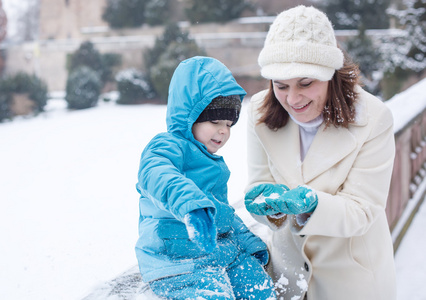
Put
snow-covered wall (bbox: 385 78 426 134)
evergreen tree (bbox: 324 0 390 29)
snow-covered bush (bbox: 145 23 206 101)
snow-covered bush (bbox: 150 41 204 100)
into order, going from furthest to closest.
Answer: evergreen tree (bbox: 324 0 390 29) → snow-covered bush (bbox: 150 41 204 100) → snow-covered bush (bbox: 145 23 206 101) → snow-covered wall (bbox: 385 78 426 134)

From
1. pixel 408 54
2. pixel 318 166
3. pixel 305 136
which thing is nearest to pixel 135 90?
pixel 408 54

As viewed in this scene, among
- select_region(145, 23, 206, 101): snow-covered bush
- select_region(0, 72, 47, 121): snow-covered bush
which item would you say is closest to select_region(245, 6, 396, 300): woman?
select_region(145, 23, 206, 101): snow-covered bush

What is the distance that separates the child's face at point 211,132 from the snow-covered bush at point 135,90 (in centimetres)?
1137

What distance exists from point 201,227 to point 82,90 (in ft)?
44.7

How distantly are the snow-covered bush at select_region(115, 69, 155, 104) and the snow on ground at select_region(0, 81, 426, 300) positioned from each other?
4.79 m

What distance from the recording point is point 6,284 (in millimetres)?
3086

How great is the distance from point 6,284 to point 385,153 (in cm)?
274

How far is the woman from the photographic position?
5.39 feet

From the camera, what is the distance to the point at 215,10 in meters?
18.9

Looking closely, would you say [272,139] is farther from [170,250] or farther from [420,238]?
[420,238]

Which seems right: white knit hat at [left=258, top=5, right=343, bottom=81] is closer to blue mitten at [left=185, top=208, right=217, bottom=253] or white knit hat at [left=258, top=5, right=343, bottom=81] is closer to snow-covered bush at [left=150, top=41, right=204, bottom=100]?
blue mitten at [left=185, top=208, right=217, bottom=253]

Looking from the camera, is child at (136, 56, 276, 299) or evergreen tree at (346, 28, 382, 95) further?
evergreen tree at (346, 28, 382, 95)

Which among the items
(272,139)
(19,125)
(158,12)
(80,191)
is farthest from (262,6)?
(272,139)

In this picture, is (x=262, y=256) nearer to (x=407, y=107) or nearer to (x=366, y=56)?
(x=407, y=107)
